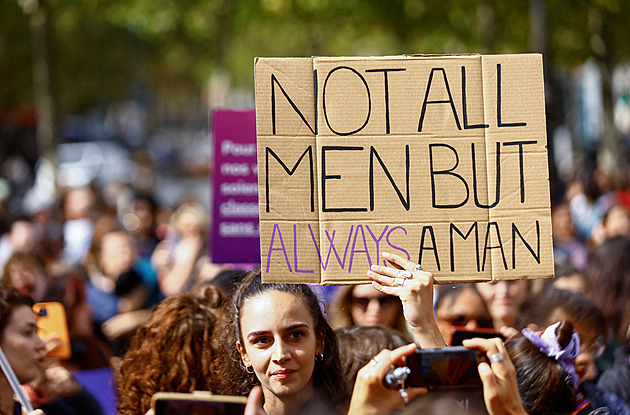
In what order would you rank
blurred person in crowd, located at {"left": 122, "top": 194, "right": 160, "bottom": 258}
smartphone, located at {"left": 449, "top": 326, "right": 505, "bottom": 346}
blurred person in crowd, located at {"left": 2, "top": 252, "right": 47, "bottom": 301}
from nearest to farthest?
smartphone, located at {"left": 449, "top": 326, "right": 505, "bottom": 346}
blurred person in crowd, located at {"left": 2, "top": 252, "right": 47, "bottom": 301}
blurred person in crowd, located at {"left": 122, "top": 194, "right": 160, "bottom": 258}

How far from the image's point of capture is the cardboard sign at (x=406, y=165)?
3.01 meters

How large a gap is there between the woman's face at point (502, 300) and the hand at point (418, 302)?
2.14m

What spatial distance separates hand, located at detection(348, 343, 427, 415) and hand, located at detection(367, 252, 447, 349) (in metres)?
0.37

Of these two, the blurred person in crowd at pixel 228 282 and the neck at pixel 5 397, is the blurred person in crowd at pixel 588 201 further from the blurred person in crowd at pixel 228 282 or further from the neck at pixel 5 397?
the neck at pixel 5 397

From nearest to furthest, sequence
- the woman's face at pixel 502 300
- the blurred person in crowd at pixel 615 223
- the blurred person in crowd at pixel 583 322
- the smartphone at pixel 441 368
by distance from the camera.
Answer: the smartphone at pixel 441 368 → the blurred person in crowd at pixel 583 322 → the woman's face at pixel 502 300 → the blurred person in crowd at pixel 615 223

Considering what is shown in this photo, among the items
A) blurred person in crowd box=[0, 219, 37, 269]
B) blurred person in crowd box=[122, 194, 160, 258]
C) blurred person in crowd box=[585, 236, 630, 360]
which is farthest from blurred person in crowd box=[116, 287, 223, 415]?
blurred person in crowd box=[122, 194, 160, 258]

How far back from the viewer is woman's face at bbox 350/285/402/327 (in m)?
4.65

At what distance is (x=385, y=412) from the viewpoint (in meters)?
2.44

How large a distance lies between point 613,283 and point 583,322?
195cm

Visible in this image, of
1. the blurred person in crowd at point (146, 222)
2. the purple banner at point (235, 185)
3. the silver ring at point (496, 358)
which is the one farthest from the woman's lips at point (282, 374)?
the blurred person in crowd at point (146, 222)

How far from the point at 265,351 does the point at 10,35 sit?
24840 mm

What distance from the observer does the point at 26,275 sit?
19.9 ft

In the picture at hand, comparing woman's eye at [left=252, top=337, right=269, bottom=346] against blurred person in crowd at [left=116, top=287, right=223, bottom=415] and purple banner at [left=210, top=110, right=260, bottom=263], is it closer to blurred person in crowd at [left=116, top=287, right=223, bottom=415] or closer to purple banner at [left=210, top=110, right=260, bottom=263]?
blurred person in crowd at [left=116, top=287, right=223, bottom=415]

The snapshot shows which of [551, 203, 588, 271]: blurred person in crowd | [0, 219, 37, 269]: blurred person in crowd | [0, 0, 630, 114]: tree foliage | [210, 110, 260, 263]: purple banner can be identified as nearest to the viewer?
[210, 110, 260, 263]: purple banner
